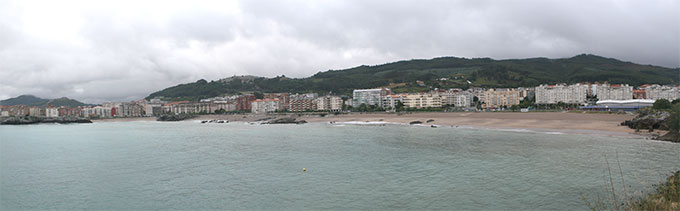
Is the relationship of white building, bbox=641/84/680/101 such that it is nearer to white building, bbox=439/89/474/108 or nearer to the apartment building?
the apartment building

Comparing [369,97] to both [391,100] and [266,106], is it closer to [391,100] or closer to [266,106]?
[391,100]

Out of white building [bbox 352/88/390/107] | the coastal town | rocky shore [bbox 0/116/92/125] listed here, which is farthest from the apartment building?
rocky shore [bbox 0/116/92/125]

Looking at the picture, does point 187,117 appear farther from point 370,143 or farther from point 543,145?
Result: point 543,145

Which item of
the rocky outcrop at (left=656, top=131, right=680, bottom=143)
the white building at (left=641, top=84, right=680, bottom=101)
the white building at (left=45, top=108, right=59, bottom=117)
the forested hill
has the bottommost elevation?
the rocky outcrop at (left=656, top=131, right=680, bottom=143)

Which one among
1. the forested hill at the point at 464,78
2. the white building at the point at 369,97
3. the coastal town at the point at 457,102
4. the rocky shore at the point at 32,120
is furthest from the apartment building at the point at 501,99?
the rocky shore at the point at 32,120

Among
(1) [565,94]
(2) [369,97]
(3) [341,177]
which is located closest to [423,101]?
(2) [369,97]

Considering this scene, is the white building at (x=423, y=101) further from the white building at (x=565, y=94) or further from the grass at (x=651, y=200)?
the grass at (x=651, y=200)

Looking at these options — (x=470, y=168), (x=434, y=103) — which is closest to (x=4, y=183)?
(x=470, y=168)
